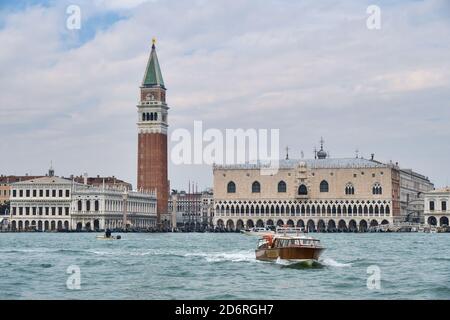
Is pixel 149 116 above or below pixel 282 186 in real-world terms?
above

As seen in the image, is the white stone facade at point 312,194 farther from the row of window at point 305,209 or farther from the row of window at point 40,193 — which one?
the row of window at point 40,193

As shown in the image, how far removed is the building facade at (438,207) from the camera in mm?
94869

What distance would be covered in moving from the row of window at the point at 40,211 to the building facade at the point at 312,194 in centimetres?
1675

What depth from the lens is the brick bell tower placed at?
106 meters

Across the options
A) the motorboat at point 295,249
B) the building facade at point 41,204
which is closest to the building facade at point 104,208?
the building facade at point 41,204

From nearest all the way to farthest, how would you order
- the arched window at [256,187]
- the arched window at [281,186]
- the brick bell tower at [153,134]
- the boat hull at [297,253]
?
the boat hull at [297,253] → the arched window at [281,186] → the arched window at [256,187] → the brick bell tower at [153,134]

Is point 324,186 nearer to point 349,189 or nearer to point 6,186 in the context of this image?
point 349,189

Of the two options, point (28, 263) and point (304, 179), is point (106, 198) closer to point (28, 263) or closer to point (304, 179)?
point (304, 179)

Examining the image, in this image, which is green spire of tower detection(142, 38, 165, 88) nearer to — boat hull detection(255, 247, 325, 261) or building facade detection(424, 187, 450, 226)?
building facade detection(424, 187, 450, 226)

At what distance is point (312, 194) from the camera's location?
9469cm

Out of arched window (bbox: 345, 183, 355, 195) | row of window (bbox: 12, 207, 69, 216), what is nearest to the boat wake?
arched window (bbox: 345, 183, 355, 195)

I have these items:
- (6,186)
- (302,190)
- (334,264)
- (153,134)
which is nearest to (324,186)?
(302,190)

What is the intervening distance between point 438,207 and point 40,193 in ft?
140
